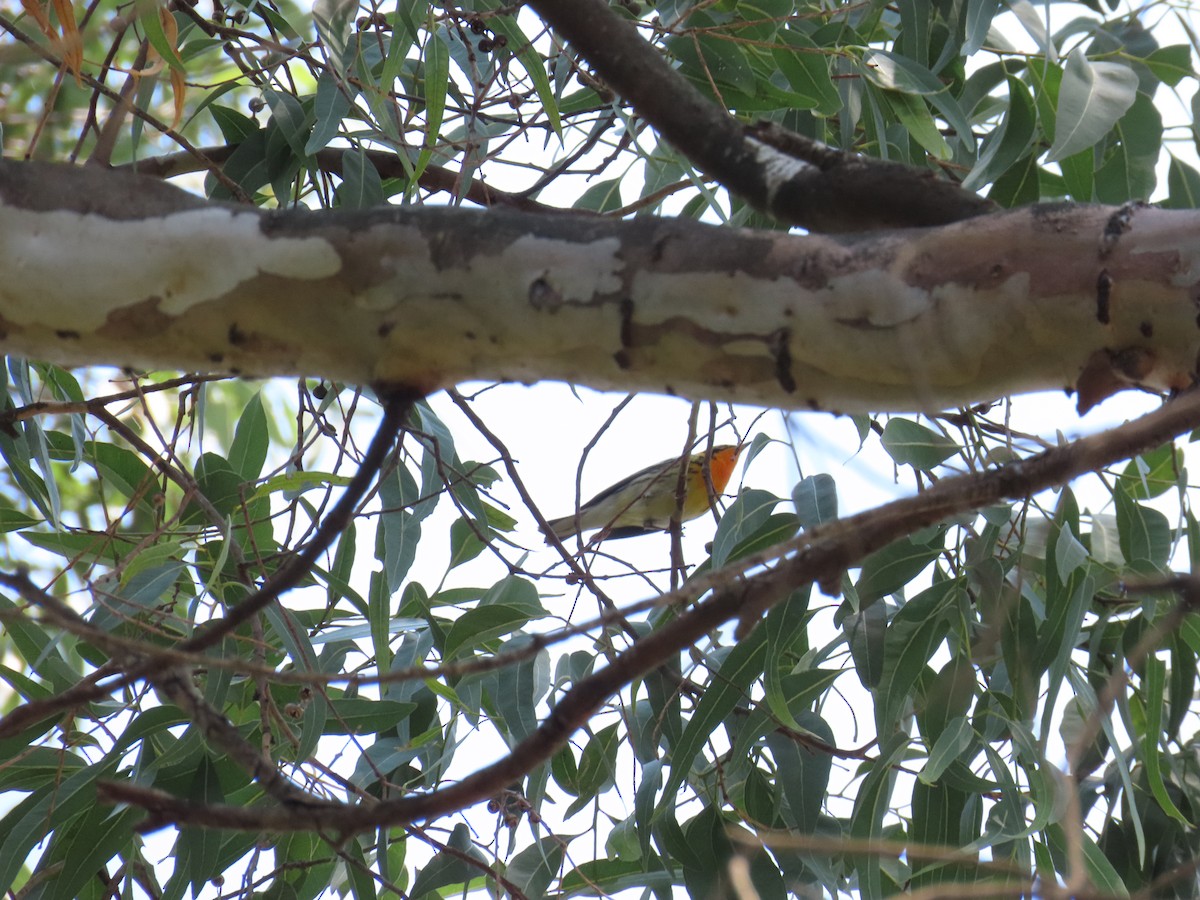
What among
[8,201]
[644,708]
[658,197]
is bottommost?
[644,708]

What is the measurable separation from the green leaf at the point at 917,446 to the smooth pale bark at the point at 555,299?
1055 mm

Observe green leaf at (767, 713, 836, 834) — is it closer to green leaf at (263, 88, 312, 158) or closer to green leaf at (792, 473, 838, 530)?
green leaf at (792, 473, 838, 530)

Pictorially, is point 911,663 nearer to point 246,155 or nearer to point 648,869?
point 648,869

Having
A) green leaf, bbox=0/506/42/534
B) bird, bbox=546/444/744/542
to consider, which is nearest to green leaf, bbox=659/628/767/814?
green leaf, bbox=0/506/42/534

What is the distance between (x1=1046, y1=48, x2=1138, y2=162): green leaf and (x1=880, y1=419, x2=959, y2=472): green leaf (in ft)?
1.93

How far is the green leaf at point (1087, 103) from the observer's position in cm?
140

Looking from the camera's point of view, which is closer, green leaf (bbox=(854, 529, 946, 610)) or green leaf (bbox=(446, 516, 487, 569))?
green leaf (bbox=(854, 529, 946, 610))

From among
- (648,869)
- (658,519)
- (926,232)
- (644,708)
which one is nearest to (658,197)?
(644,708)

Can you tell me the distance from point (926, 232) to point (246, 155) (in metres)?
1.50

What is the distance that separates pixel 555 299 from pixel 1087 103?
0.95m

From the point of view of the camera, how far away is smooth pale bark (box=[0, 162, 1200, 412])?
79 cm

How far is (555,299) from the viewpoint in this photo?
834 millimetres

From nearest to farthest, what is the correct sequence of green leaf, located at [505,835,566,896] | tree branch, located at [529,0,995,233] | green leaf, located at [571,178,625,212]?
tree branch, located at [529,0,995,233] → green leaf, located at [505,835,566,896] → green leaf, located at [571,178,625,212]

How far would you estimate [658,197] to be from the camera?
6.91 feet
